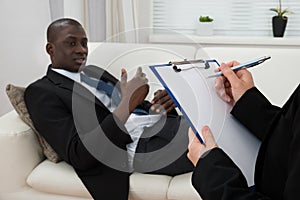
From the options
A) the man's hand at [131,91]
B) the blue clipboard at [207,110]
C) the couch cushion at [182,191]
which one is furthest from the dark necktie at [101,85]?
the blue clipboard at [207,110]

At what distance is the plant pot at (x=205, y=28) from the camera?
10.6 ft

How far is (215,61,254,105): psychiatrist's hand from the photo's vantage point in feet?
3.61

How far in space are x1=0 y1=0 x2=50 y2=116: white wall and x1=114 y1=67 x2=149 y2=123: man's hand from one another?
4.09 feet

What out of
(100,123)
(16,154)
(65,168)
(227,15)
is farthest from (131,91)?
(227,15)

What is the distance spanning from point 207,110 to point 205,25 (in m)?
2.27

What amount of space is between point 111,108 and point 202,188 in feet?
3.45

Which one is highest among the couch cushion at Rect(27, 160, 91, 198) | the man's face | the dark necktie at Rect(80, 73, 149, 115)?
the man's face

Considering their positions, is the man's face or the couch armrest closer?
the couch armrest

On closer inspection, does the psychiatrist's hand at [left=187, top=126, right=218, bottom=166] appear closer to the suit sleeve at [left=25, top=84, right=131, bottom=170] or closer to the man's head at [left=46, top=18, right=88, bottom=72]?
the suit sleeve at [left=25, top=84, right=131, bottom=170]

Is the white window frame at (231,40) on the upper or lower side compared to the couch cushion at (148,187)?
upper

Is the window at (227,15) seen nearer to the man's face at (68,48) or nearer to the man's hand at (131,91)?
the man's face at (68,48)

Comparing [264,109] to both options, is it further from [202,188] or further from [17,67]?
[17,67]

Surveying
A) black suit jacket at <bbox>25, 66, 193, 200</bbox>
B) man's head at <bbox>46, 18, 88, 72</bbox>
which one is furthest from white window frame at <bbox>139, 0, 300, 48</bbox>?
black suit jacket at <bbox>25, 66, 193, 200</bbox>

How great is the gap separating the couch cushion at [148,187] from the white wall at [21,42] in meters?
1.26
